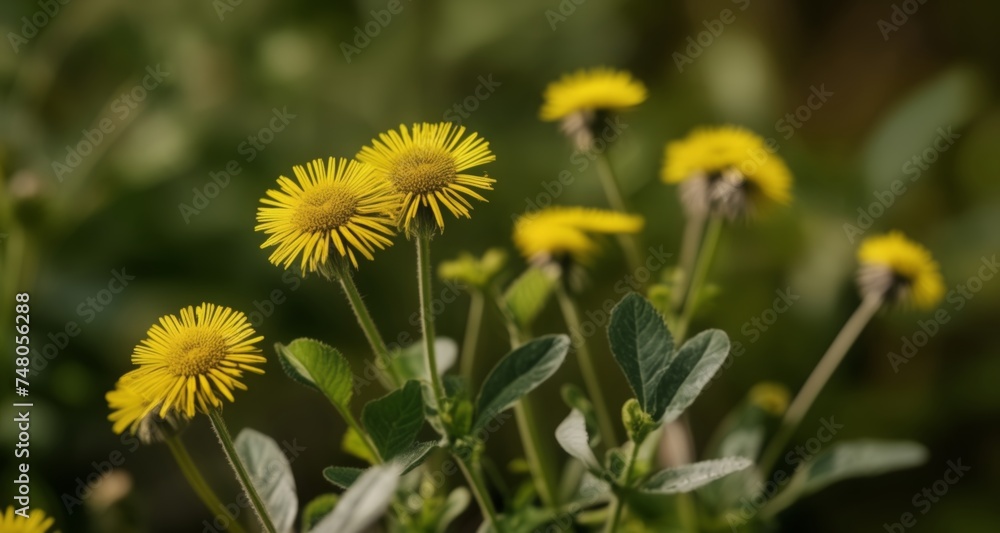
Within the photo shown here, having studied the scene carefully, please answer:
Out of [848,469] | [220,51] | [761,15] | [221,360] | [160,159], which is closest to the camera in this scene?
[221,360]

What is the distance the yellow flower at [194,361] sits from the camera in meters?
0.30

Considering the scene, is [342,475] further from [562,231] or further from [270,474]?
[562,231]

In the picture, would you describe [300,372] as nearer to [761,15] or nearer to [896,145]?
[896,145]

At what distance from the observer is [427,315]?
0.34 metres

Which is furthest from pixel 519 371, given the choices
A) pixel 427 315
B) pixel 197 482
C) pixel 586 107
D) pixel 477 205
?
pixel 477 205

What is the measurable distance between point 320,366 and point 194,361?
46mm

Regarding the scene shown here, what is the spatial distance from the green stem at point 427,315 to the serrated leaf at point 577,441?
0.05 metres

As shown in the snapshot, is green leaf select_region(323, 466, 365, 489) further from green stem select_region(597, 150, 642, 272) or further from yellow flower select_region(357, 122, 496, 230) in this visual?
green stem select_region(597, 150, 642, 272)

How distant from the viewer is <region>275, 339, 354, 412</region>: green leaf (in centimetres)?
33

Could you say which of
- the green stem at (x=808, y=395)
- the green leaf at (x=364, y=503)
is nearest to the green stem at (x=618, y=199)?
the green stem at (x=808, y=395)

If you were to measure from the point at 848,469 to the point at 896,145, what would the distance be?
615mm

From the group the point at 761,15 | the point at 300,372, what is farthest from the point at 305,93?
the point at 300,372

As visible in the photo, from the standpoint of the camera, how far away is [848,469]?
0.48 meters

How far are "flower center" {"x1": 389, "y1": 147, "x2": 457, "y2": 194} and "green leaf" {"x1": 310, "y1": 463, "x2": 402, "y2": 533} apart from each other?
14 centimetres
